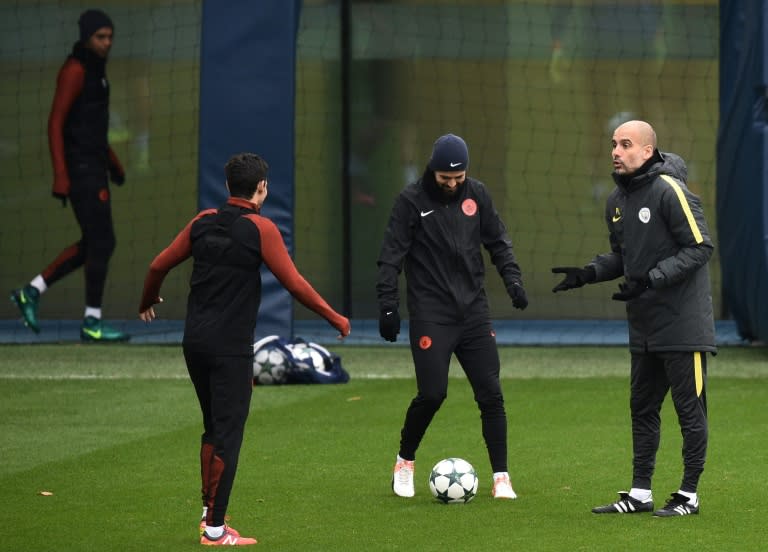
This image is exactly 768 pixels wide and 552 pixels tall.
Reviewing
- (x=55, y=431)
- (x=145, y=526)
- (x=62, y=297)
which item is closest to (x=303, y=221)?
(x=62, y=297)

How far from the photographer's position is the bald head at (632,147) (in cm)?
748

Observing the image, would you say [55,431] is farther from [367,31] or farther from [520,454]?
[367,31]

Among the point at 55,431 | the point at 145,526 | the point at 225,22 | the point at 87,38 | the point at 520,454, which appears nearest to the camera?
the point at 145,526

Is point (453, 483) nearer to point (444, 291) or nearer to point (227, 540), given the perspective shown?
point (444, 291)

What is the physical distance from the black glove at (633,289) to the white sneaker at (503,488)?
125cm

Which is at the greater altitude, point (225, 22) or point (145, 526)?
point (225, 22)

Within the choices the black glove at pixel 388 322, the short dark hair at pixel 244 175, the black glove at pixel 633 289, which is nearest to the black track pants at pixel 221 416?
the short dark hair at pixel 244 175

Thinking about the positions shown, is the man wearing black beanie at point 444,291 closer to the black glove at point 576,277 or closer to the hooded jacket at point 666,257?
the black glove at point 576,277

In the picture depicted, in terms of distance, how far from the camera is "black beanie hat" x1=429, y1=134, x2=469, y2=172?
8.04 m

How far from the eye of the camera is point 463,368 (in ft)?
27.0

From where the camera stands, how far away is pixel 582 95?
1770 centimetres

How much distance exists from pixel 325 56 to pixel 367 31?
0.53 metres

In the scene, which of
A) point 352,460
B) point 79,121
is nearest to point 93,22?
point 79,121

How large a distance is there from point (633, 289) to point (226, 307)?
185 centimetres
